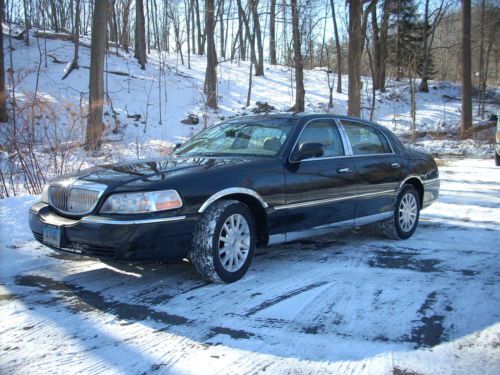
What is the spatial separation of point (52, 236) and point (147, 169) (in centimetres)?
98

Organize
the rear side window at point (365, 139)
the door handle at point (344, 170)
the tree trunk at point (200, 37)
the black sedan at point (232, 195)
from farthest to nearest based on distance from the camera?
the tree trunk at point (200, 37) → the rear side window at point (365, 139) → the door handle at point (344, 170) → the black sedan at point (232, 195)

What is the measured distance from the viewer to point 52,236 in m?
4.23

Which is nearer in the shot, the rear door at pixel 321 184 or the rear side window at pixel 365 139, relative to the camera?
the rear door at pixel 321 184

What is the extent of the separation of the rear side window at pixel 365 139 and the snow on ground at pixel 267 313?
1.17 m

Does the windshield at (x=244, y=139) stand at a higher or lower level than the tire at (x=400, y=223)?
higher

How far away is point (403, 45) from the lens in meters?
41.1

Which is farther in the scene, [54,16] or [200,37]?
[200,37]

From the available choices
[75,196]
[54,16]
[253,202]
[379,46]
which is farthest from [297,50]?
[54,16]

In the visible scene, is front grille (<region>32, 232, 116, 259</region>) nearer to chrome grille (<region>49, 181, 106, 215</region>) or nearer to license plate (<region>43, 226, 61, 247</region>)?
license plate (<region>43, 226, 61, 247</region>)

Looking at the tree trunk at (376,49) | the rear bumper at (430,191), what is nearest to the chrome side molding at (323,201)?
the rear bumper at (430,191)

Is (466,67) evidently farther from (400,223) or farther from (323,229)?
(323,229)

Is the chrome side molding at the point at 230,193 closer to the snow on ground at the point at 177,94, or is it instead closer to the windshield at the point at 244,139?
the windshield at the point at 244,139

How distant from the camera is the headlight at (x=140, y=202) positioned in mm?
3965

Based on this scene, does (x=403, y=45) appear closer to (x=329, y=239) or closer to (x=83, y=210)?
(x=329, y=239)
